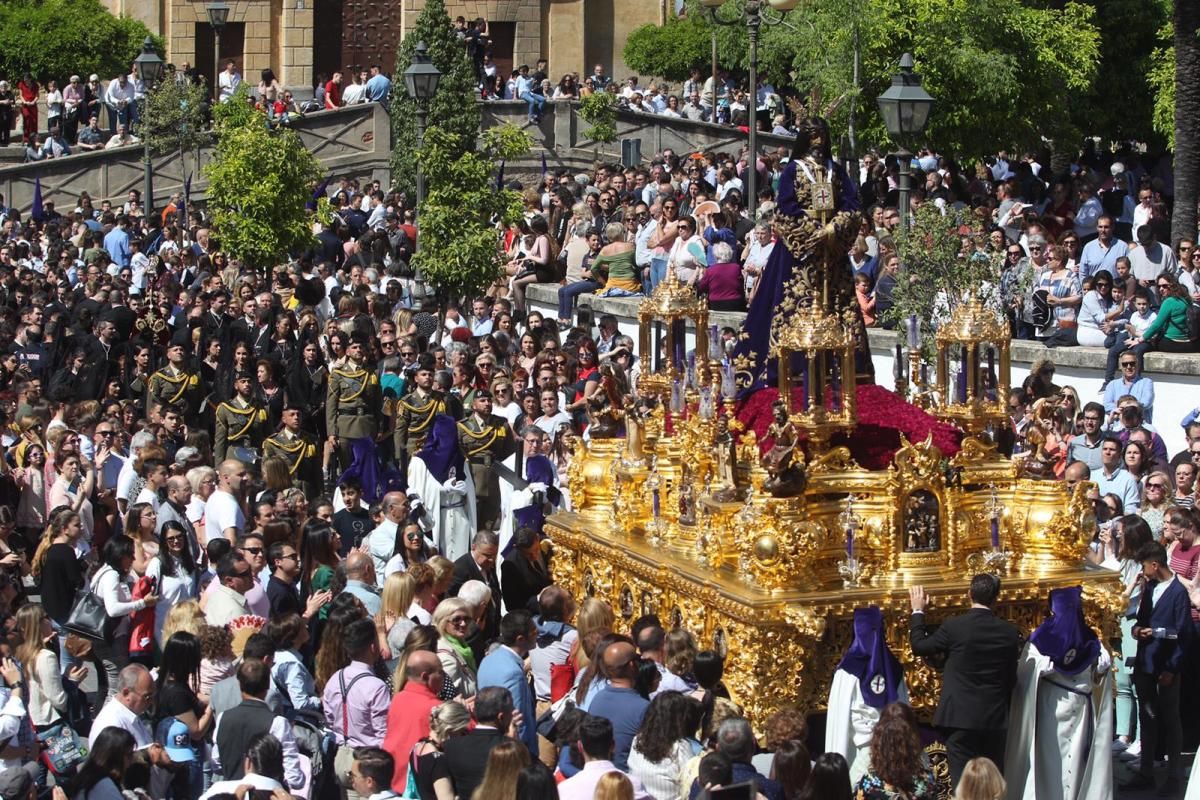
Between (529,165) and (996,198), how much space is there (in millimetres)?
15861

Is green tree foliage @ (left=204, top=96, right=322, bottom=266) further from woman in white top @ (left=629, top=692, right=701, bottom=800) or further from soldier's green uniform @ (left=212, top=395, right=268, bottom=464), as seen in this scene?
woman in white top @ (left=629, top=692, right=701, bottom=800)

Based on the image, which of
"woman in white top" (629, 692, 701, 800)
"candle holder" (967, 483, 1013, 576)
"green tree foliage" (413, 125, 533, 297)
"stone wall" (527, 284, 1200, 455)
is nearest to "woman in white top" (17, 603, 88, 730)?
"woman in white top" (629, 692, 701, 800)

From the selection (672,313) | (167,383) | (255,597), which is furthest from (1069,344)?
(255,597)

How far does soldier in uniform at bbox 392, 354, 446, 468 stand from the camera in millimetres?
19281

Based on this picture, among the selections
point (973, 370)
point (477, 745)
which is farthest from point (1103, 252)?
point (477, 745)

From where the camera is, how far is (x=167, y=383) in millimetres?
20828

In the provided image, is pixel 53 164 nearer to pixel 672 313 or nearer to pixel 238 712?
pixel 672 313

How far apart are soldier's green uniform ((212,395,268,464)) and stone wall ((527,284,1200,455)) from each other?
4.13 meters

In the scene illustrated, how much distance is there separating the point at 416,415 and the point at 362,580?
207 inches

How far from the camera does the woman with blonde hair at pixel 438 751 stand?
35.3 ft

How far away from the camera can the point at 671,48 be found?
51.8m

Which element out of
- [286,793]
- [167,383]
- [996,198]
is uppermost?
[996,198]

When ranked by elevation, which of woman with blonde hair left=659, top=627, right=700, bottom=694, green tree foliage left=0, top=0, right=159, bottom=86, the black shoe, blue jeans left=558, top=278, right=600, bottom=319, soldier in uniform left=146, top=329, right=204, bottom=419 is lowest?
the black shoe

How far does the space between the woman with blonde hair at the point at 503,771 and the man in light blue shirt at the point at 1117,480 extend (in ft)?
24.3
